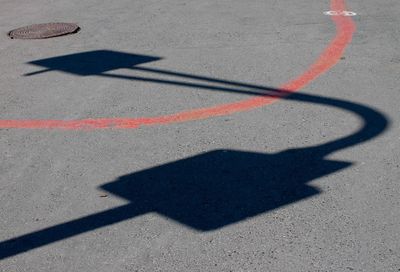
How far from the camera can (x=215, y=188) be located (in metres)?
5.34

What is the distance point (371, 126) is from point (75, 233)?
3.04 m

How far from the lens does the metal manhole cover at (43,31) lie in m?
10.4

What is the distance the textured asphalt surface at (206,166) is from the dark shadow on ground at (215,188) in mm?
16

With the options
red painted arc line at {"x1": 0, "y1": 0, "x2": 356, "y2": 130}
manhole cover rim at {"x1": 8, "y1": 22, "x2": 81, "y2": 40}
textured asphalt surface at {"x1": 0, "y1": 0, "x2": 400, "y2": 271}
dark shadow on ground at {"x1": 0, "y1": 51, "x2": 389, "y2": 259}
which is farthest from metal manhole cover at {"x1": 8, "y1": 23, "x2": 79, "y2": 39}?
dark shadow on ground at {"x1": 0, "y1": 51, "x2": 389, "y2": 259}

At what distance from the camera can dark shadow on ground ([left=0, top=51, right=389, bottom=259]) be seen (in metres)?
4.87

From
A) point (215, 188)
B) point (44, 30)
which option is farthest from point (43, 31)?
point (215, 188)

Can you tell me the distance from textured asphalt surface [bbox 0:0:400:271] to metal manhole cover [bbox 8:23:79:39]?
0.56 metres

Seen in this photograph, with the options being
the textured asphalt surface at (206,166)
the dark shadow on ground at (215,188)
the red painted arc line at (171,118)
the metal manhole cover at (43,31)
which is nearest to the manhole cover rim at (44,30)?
the metal manhole cover at (43,31)

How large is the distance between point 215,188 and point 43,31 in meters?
6.08

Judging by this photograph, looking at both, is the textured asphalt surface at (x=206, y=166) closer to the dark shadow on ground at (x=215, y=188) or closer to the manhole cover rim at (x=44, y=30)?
the dark shadow on ground at (x=215, y=188)

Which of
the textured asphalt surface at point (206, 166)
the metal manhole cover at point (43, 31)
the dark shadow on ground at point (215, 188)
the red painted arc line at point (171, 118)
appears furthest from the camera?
the metal manhole cover at point (43, 31)

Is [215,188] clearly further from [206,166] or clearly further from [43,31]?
[43,31]

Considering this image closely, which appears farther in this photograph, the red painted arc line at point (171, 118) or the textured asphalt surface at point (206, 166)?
the red painted arc line at point (171, 118)

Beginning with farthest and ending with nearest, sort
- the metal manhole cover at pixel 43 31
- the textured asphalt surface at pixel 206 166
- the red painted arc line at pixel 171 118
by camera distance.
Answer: the metal manhole cover at pixel 43 31, the red painted arc line at pixel 171 118, the textured asphalt surface at pixel 206 166
